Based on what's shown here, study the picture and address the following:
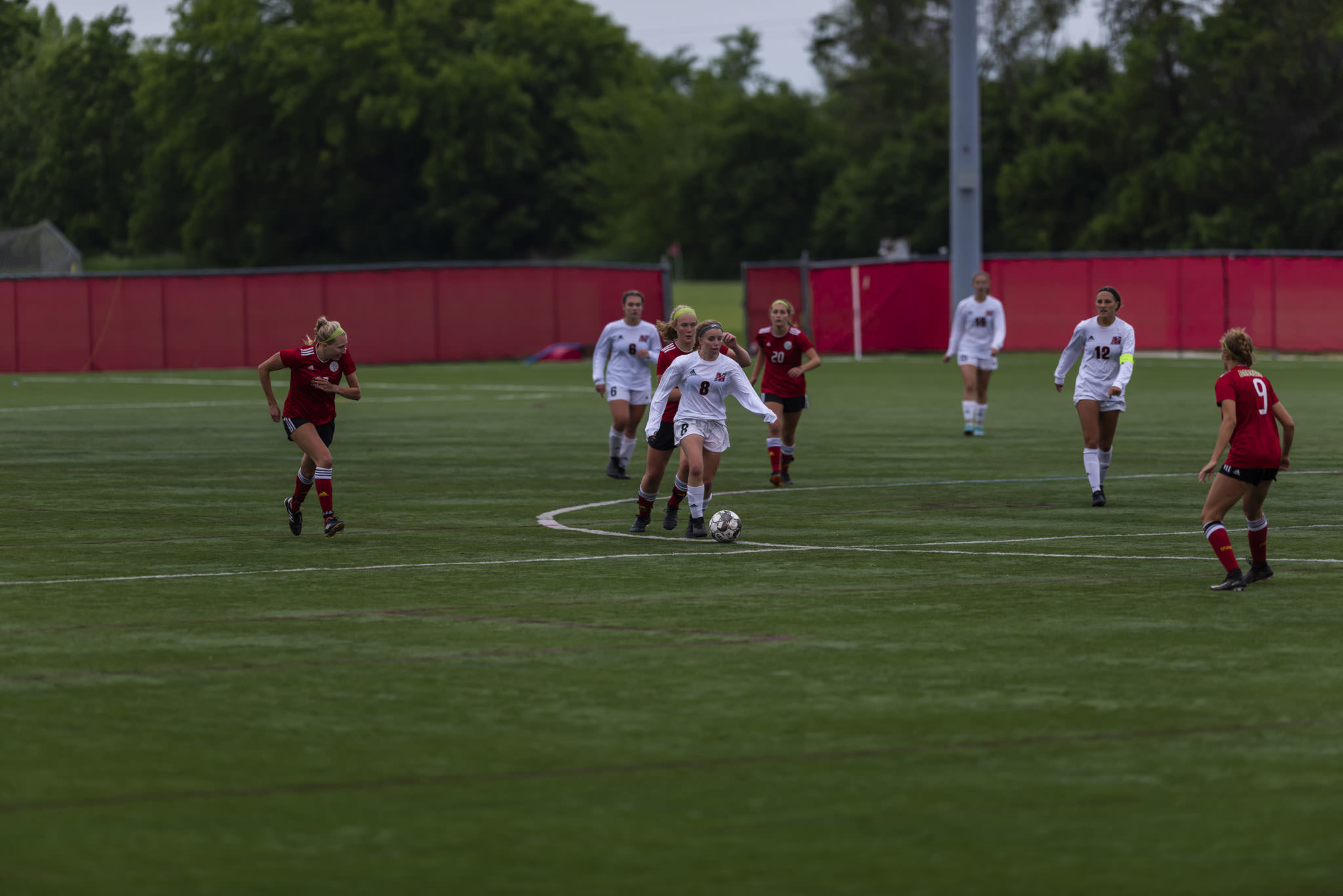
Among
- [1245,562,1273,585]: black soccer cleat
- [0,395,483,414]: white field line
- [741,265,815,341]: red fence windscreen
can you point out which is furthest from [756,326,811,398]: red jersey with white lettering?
[741,265,815,341]: red fence windscreen

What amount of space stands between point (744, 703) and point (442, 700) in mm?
1328

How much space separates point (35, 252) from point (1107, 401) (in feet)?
149

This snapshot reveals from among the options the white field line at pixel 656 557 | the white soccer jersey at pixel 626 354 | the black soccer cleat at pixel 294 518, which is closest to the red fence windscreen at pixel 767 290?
the white soccer jersey at pixel 626 354

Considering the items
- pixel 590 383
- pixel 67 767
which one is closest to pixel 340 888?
pixel 67 767

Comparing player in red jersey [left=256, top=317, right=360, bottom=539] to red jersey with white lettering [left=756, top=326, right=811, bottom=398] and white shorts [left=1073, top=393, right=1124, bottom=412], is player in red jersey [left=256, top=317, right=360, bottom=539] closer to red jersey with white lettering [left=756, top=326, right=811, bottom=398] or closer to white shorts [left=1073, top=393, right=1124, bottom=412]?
red jersey with white lettering [left=756, top=326, right=811, bottom=398]

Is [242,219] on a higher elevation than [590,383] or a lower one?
higher

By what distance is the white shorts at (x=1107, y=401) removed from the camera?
56.3 ft

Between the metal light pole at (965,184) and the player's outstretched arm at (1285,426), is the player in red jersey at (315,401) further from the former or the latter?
the metal light pole at (965,184)

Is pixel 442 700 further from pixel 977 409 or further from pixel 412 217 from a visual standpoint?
pixel 412 217

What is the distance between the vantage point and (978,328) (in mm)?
25312

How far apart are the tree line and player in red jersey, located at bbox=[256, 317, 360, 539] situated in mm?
52638

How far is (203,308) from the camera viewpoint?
45875 mm

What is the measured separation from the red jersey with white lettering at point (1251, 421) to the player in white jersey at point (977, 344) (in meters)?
13.2

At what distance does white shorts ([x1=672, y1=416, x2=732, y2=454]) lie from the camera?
14539mm
